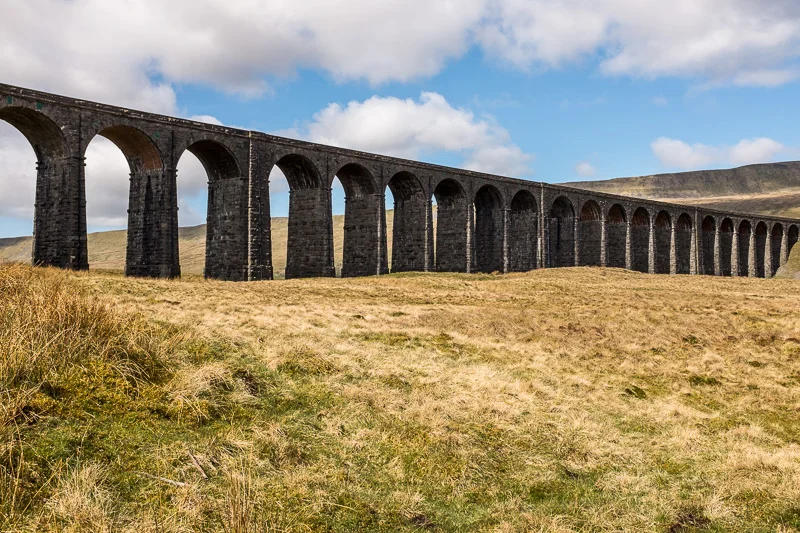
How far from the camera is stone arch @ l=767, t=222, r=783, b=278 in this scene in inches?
3296

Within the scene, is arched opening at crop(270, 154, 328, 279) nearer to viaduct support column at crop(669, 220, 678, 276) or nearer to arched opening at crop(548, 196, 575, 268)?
arched opening at crop(548, 196, 575, 268)

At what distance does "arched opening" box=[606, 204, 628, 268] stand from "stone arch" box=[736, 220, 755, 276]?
90.3 ft

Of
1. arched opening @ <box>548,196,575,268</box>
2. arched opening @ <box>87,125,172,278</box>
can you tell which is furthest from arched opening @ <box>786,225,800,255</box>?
arched opening @ <box>87,125,172,278</box>

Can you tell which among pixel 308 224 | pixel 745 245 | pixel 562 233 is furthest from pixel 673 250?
pixel 308 224

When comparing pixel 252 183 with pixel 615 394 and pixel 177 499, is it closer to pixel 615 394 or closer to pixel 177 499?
pixel 615 394

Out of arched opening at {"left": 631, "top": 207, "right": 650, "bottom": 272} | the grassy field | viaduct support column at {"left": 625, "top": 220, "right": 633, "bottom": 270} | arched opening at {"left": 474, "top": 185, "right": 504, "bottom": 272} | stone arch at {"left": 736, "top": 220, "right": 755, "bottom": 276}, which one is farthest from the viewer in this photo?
stone arch at {"left": 736, "top": 220, "right": 755, "bottom": 276}

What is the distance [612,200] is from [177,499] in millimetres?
61272

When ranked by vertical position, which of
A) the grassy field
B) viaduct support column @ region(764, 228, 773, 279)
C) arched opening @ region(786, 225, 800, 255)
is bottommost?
the grassy field

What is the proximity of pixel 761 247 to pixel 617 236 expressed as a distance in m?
34.2

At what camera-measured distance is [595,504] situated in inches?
249

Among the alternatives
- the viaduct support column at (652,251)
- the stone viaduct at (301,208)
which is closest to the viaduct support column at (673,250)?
the stone viaduct at (301,208)

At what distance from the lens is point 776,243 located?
85562 millimetres

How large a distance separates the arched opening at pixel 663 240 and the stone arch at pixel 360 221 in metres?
39.4

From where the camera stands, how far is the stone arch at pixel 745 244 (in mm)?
79750
